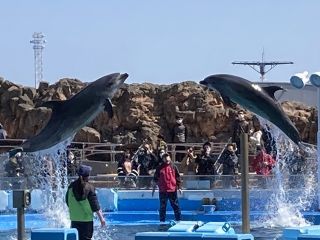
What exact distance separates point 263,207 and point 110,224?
3.47 metres

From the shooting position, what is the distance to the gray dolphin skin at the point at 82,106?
13.7m

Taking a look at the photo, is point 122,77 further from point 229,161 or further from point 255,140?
point 255,140

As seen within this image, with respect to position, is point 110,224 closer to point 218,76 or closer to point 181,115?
point 218,76

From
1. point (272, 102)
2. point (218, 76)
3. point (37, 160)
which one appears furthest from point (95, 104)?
point (37, 160)

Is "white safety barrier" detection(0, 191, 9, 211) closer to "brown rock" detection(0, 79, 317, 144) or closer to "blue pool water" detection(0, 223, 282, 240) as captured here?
"blue pool water" detection(0, 223, 282, 240)

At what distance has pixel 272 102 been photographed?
15.5 meters

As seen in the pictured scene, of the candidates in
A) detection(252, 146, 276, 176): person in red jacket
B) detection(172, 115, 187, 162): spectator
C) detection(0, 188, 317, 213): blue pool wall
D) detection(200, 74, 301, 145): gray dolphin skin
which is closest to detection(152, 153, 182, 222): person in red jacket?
detection(0, 188, 317, 213): blue pool wall

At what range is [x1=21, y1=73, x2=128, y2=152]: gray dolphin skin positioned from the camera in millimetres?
13711

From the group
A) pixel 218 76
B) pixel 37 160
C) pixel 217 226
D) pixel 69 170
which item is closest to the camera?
pixel 217 226

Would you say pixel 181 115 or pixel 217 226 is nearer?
pixel 217 226

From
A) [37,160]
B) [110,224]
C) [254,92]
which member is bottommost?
[110,224]

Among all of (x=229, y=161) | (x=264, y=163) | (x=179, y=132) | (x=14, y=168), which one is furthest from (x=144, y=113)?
(x=14, y=168)

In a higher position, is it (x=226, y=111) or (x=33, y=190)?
(x=226, y=111)

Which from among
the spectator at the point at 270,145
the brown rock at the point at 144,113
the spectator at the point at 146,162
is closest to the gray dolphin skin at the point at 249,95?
the spectator at the point at 270,145
